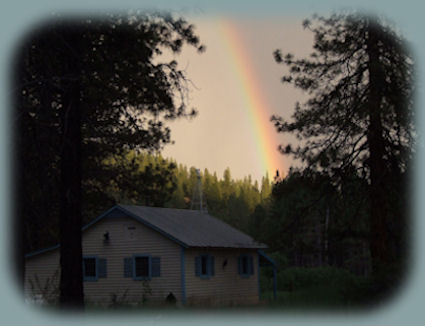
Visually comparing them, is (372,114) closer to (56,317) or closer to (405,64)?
(405,64)

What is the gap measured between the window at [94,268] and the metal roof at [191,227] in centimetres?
317

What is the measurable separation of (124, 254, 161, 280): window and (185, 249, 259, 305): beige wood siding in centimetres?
166

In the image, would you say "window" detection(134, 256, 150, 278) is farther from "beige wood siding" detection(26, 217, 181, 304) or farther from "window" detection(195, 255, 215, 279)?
"window" detection(195, 255, 215, 279)

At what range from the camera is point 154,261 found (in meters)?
30.6

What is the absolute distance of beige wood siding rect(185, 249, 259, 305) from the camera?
30.4m

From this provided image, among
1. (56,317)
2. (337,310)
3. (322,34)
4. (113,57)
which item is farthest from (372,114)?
(56,317)

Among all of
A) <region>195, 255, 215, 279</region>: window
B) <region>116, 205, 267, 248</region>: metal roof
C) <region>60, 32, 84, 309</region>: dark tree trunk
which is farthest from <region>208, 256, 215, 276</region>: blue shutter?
<region>60, 32, 84, 309</region>: dark tree trunk

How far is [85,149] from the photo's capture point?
23.7 meters

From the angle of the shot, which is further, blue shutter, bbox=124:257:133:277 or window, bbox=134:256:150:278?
blue shutter, bbox=124:257:133:277

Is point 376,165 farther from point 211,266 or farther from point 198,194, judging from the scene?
point 198,194

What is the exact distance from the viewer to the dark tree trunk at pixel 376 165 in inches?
717

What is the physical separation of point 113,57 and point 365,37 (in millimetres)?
8451

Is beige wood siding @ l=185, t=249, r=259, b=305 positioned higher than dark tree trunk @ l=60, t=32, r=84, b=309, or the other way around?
dark tree trunk @ l=60, t=32, r=84, b=309

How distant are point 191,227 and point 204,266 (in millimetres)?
2972
